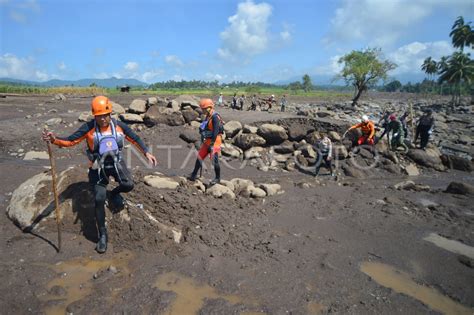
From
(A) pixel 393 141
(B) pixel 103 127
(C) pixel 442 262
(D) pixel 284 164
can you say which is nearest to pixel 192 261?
(B) pixel 103 127

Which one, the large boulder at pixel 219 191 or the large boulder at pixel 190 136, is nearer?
the large boulder at pixel 219 191

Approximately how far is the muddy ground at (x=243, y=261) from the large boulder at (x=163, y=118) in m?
6.48

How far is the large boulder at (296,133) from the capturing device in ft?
40.0

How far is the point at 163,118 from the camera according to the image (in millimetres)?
13062

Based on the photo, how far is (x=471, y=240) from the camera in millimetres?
5594

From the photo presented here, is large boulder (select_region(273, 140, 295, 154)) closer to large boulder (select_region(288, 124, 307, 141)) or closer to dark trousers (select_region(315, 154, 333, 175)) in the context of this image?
large boulder (select_region(288, 124, 307, 141))

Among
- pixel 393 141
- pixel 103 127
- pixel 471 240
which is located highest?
pixel 103 127

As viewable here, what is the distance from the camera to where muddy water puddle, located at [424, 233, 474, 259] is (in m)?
5.13

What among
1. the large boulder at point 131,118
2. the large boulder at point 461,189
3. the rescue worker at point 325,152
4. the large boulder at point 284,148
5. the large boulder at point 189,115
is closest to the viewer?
the large boulder at point 461,189

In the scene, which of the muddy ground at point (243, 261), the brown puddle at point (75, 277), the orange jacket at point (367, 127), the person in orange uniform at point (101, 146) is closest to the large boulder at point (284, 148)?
the orange jacket at point (367, 127)

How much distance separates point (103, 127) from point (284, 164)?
7666mm

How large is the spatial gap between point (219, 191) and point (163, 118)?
731 centimetres

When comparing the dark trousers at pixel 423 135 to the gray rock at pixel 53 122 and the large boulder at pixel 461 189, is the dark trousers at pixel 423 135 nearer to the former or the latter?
the large boulder at pixel 461 189

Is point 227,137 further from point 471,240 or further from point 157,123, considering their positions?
point 471,240
